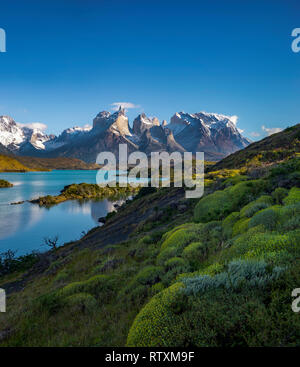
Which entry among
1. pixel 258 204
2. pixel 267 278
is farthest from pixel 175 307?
pixel 258 204

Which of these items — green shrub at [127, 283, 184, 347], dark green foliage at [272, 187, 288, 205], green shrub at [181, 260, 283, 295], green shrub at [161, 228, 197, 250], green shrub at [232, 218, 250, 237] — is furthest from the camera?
dark green foliage at [272, 187, 288, 205]

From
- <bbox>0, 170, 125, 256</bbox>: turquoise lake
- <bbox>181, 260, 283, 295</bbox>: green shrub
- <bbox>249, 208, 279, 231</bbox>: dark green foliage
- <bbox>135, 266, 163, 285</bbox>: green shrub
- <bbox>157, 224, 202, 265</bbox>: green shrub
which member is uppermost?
<bbox>249, 208, 279, 231</bbox>: dark green foliage

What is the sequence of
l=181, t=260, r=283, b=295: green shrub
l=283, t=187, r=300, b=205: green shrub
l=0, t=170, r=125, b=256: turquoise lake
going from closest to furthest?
l=181, t=260, r=283, b=295: green shrub → l=283, t=187, r=300, b=205: green shrub → l=0, t=170, r=125, b=256: turquoise lake

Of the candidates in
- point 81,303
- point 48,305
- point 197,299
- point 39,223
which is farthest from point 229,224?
point 39,223

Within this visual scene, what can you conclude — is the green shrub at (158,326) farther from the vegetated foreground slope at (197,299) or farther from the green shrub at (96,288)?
the green shrub at (96,288)

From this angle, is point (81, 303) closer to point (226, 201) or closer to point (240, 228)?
point (240, 228)

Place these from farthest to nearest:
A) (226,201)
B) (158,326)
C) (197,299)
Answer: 1. (226,201)
2. (197,299)
3. (158,326)

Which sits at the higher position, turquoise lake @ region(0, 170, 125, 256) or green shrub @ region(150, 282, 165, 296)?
green shrub @ region(150, 282, 165, 296)

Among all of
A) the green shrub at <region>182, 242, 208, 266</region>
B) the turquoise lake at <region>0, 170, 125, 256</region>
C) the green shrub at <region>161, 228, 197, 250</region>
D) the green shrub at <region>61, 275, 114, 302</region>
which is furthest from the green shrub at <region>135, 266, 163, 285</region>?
the turquoise lake at <region>0, 170, 125, 256</region>

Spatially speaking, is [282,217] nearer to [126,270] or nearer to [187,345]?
[187,345]

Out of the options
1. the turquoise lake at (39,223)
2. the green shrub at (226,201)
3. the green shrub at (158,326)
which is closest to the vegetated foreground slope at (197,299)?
the green shrub at (158,326)

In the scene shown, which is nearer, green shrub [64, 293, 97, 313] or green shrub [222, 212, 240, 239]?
green shrub [64, 293, 97, 313]

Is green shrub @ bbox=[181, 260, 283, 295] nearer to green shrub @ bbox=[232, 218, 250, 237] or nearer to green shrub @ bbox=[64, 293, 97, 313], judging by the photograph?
green shrub @ bbox=[232, 218, 250, 237]

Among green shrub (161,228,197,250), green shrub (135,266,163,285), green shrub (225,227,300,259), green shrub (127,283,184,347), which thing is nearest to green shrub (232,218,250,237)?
green shrub (225,227,300,259)
